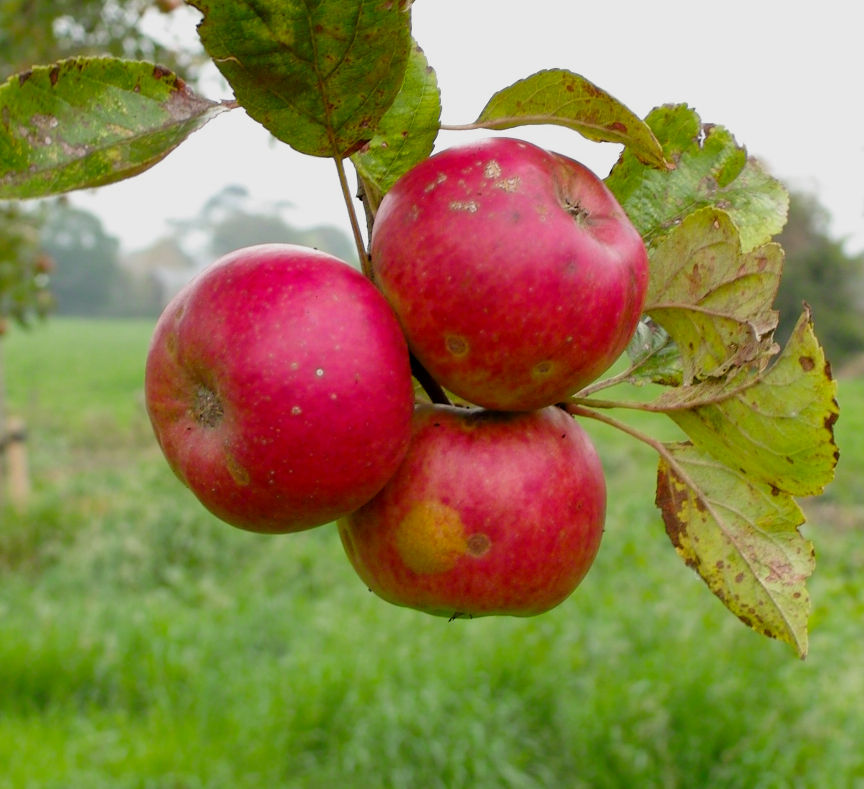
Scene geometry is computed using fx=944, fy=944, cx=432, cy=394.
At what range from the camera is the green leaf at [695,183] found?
71 cm

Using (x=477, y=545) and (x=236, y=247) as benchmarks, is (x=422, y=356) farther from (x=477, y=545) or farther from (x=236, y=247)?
(x=236, y=247)

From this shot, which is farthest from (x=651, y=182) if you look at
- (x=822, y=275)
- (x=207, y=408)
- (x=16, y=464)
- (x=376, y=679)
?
(x=822, y=275)

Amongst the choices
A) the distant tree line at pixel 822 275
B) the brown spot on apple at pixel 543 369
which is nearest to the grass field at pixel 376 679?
the brown spot on apple at pixel 543 369

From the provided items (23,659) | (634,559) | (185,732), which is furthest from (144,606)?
(634,559)

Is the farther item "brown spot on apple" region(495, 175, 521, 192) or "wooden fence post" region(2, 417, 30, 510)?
"wooden fence post" region(2, 417, 30, 510)

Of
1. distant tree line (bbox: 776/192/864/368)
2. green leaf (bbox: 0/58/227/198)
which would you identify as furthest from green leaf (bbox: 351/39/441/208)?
distant tree line (bbox: 776/192/864/368)

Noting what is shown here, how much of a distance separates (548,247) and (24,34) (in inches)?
109

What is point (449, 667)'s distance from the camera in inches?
146

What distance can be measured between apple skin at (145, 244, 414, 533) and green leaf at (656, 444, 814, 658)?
23 cm

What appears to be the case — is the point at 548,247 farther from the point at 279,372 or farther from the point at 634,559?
the point at 634,559

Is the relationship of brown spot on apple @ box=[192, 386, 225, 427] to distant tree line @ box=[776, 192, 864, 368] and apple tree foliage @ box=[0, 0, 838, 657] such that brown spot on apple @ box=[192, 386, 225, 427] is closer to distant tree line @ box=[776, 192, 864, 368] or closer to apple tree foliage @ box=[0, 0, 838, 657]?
apple tree foliage @ box=[0, 0, 838, 657]

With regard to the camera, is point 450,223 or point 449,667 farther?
point 449,667

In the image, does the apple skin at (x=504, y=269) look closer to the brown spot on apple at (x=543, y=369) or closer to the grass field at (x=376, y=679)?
the brown spot on apple at (x=543, y=369)

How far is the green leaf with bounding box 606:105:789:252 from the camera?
706 millimetres
